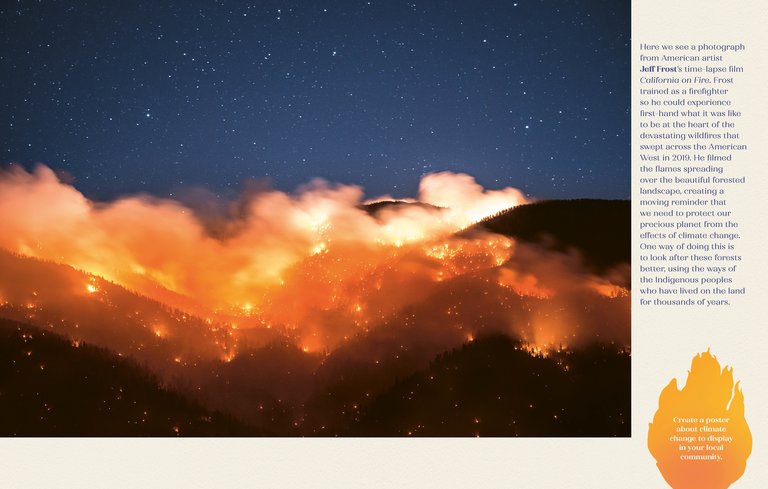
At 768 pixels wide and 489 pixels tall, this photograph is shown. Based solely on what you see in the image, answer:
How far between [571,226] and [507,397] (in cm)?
157

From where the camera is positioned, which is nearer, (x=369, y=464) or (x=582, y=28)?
(x=369, y=464)

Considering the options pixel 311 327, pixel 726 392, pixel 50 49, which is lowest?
pixel 726 392

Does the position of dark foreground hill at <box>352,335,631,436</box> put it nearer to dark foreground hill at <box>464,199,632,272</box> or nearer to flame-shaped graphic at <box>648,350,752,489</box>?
flame-shaped graphic at <box>648,350,752,489</box>

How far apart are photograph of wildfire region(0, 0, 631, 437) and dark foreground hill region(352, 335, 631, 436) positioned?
2 centimetres

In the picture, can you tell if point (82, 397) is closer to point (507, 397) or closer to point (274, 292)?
point (274, 292)

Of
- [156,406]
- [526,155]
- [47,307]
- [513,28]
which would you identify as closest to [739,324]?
[526,155]

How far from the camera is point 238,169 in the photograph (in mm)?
3824

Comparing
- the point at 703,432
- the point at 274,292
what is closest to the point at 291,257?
the point at 274,292

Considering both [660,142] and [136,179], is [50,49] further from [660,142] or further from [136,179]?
[660,142]

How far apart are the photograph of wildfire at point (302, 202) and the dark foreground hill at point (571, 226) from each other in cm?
2

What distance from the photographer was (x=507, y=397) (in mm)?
3695

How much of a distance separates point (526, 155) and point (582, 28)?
1165mm

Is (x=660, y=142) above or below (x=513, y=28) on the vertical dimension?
below

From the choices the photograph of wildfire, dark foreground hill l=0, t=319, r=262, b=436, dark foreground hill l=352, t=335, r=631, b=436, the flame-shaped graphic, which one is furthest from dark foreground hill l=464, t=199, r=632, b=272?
dark foreground hill l=0, t=319, r=262, b=436
